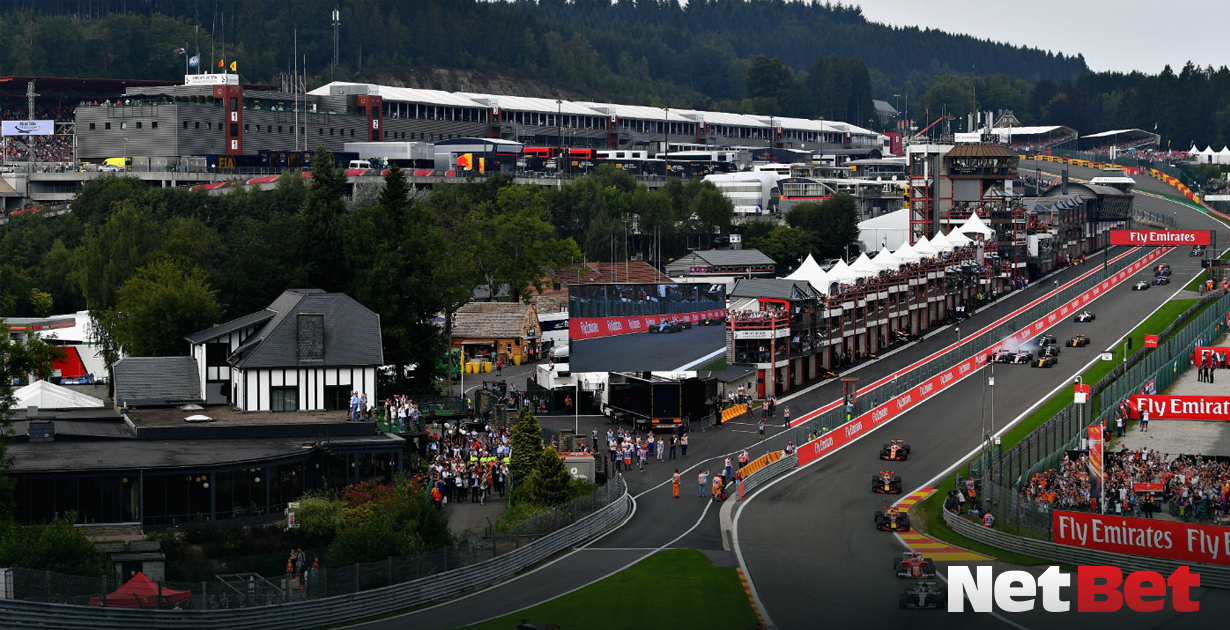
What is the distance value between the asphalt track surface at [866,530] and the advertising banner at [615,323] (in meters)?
13.2

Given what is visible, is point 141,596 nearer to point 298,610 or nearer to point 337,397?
point 298,610

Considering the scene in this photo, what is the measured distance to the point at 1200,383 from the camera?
88.9 metres

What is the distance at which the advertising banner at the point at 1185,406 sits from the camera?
232 feet

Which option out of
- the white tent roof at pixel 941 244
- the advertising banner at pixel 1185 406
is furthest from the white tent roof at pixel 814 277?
the advertising banner at pixel 1185 406

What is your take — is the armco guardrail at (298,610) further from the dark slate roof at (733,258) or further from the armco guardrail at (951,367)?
the dark slate roof at (733,258)

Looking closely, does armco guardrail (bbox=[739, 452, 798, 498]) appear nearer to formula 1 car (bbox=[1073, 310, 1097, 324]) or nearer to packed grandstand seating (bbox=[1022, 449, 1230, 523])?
packed grandstand seating (bbox=[1022, 449, 1230, 523])

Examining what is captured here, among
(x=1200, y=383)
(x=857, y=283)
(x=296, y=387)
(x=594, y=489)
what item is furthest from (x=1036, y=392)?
(x=296, y=387)

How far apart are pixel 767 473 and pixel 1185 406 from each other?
61.5 feet

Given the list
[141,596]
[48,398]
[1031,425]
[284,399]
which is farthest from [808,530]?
[48,398]

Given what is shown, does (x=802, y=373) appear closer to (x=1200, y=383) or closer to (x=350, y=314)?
(x=1200, y=383)

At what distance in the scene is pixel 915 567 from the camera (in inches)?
2105

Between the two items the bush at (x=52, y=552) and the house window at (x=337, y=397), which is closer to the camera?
the bush at (x=52, y=552)

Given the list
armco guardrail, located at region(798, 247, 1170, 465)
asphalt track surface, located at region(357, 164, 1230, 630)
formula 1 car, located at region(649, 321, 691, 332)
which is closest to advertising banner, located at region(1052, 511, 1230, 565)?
asphalt track surface, located at region(357, 164, 1230, 630)

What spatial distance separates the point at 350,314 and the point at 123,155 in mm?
118597
